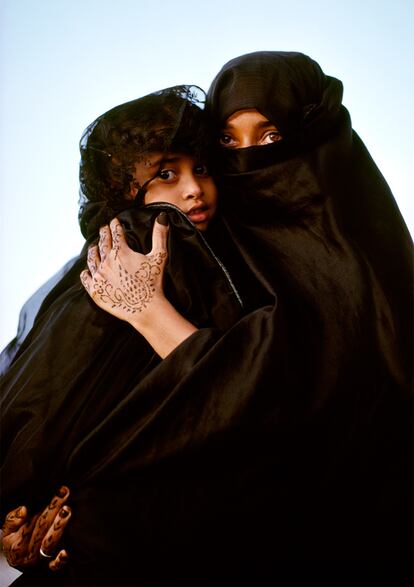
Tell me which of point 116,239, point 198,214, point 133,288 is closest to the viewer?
point 133,288

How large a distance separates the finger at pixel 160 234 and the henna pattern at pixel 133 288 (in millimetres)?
19

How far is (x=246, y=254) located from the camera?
75.3 inches

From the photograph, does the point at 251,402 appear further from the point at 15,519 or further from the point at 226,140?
the point at 226,140

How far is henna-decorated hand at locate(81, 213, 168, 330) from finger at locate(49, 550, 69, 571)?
593 mm

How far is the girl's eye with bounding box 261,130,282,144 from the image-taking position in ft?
6.39

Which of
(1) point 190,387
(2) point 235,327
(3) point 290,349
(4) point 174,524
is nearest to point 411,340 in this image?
(3) point 290,349

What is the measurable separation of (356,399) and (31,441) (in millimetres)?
882

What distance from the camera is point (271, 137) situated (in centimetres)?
195

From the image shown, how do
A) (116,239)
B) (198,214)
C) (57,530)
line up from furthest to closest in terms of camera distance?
(198,214), (116,239), (57,530)

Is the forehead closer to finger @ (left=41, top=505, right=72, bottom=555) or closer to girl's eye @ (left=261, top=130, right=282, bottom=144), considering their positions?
girl's eye @ (left=261, top=130, right=282, bottom=144)

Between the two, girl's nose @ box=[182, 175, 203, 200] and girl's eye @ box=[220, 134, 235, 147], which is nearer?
girl's nose @ box=[182, 175, 203, 200]

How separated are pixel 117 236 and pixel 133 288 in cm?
20

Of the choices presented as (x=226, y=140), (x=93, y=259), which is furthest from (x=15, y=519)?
(x=226, y=140)

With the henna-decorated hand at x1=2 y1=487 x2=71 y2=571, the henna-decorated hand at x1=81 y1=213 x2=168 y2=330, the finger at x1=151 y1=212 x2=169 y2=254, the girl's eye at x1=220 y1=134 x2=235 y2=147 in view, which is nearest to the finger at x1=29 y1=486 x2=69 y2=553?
the henna-decorated hand at x1=2 y1=487 x2=71 y2=571
